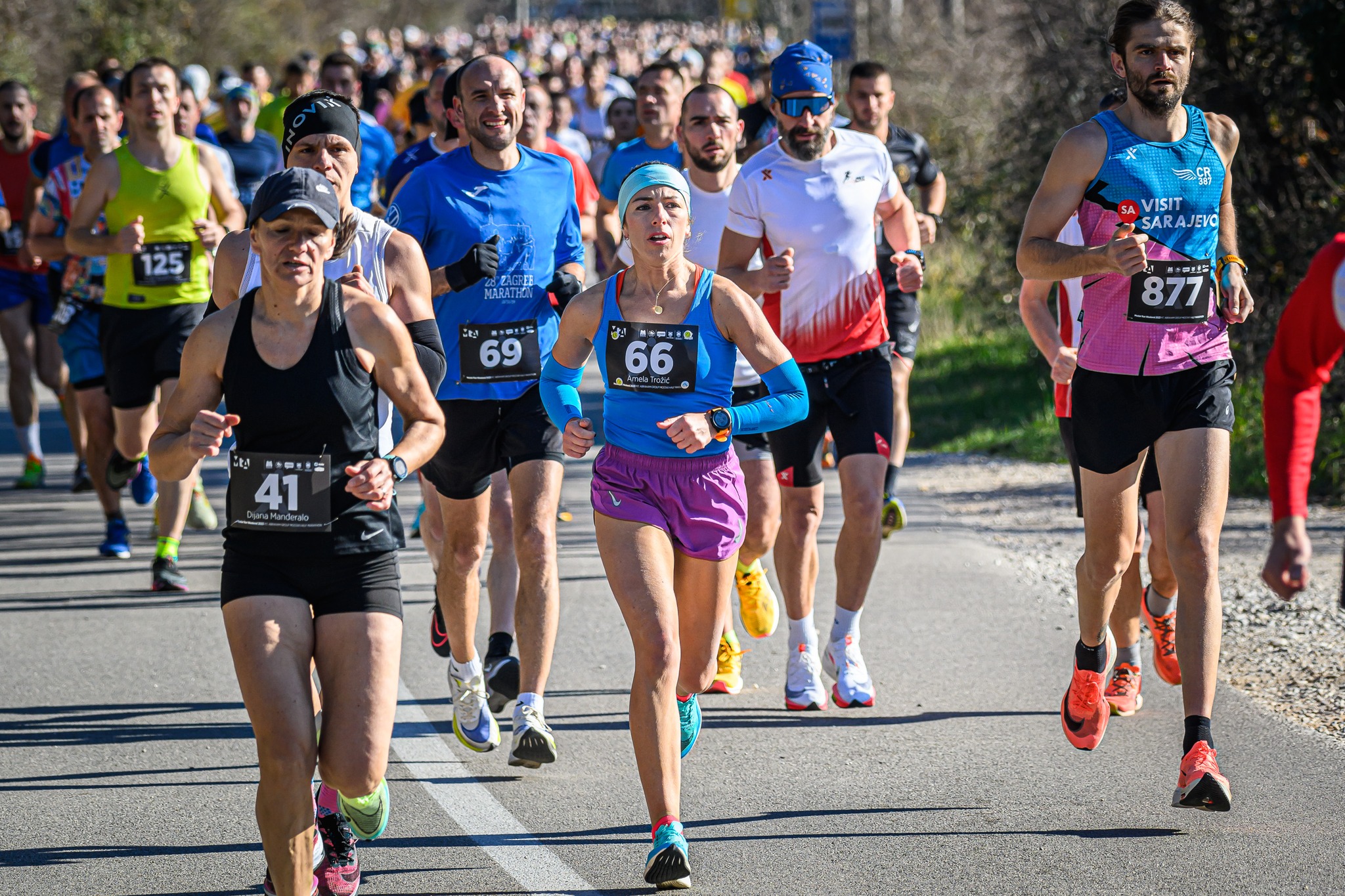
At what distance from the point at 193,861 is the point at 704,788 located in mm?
1680

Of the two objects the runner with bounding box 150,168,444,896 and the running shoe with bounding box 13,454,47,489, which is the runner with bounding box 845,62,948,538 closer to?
the runner with bounding box 150,168,444,896

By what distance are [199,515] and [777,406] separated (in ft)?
20.2

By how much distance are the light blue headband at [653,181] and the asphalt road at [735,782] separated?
199 cm

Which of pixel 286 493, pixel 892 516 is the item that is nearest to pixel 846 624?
pixel 892 516

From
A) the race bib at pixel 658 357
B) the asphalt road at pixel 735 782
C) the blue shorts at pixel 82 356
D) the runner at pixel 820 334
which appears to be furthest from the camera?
the blue shorts at pixel 82 356

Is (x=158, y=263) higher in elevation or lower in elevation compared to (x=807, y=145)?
lower

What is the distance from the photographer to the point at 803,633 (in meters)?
6.63

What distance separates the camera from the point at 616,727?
6414mm

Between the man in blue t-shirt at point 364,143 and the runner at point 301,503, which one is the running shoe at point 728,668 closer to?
the runner at point 301,503

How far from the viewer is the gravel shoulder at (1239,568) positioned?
21.6 feet

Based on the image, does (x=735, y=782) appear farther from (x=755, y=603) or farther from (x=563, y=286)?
(x=563, y=286)

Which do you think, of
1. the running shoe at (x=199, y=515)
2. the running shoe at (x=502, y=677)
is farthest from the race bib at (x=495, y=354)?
the running shoe at (x=199, y=515)

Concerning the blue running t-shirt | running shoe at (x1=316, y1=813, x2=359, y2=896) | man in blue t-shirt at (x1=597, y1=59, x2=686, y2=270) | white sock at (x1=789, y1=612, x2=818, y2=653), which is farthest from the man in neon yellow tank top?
running shoe at (x1=316, y1=813, x2=359, y2=896)

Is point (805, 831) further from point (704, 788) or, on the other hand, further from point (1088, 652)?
point (1088, 652)
